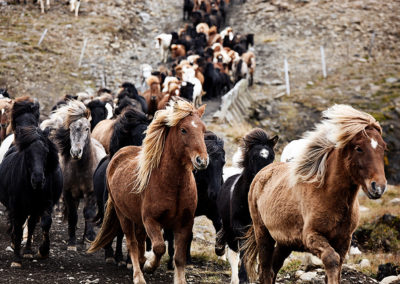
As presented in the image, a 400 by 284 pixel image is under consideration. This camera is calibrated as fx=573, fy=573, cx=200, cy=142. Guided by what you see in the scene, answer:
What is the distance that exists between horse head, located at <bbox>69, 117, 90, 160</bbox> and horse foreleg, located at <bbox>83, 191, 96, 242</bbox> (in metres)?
0.88

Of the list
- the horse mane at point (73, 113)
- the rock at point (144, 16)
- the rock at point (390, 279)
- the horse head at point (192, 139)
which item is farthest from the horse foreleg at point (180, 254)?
the rock at point (144, 16)

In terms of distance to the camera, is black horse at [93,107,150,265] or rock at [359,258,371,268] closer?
black horse at [93,107,150,265]

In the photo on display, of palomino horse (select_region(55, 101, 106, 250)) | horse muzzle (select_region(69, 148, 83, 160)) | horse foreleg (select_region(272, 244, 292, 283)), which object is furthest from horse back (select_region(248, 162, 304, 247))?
palomino horse (select_region(55, 101, 106, 250))

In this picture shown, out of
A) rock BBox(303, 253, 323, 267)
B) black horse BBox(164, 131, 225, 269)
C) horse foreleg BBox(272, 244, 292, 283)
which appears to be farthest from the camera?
black horse BBox(164, 131, 225, 269)

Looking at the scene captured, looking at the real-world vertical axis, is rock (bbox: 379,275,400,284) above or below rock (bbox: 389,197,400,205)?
above

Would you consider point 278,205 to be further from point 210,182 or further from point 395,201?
point 395,201

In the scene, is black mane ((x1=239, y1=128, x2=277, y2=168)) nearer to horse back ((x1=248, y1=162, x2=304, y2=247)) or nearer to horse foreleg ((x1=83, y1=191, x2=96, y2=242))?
horse back ((x1=248, y1=162, x2=304, y2=247))

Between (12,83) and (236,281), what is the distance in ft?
62.8

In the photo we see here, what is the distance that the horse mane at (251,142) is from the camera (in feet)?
25.5

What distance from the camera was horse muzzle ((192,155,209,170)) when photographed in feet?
19.7

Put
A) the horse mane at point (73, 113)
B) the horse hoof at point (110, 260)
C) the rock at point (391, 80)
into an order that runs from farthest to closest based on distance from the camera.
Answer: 1. the rock at point (391, 80)
2. the horse mane at point (73, 113)
3. the horse hoof at point (110, 260)

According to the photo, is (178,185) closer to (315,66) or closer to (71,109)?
(71,109)

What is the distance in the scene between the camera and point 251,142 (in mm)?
7785

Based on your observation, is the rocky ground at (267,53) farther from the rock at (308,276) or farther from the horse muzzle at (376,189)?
the horse muzzle at (376,189)
